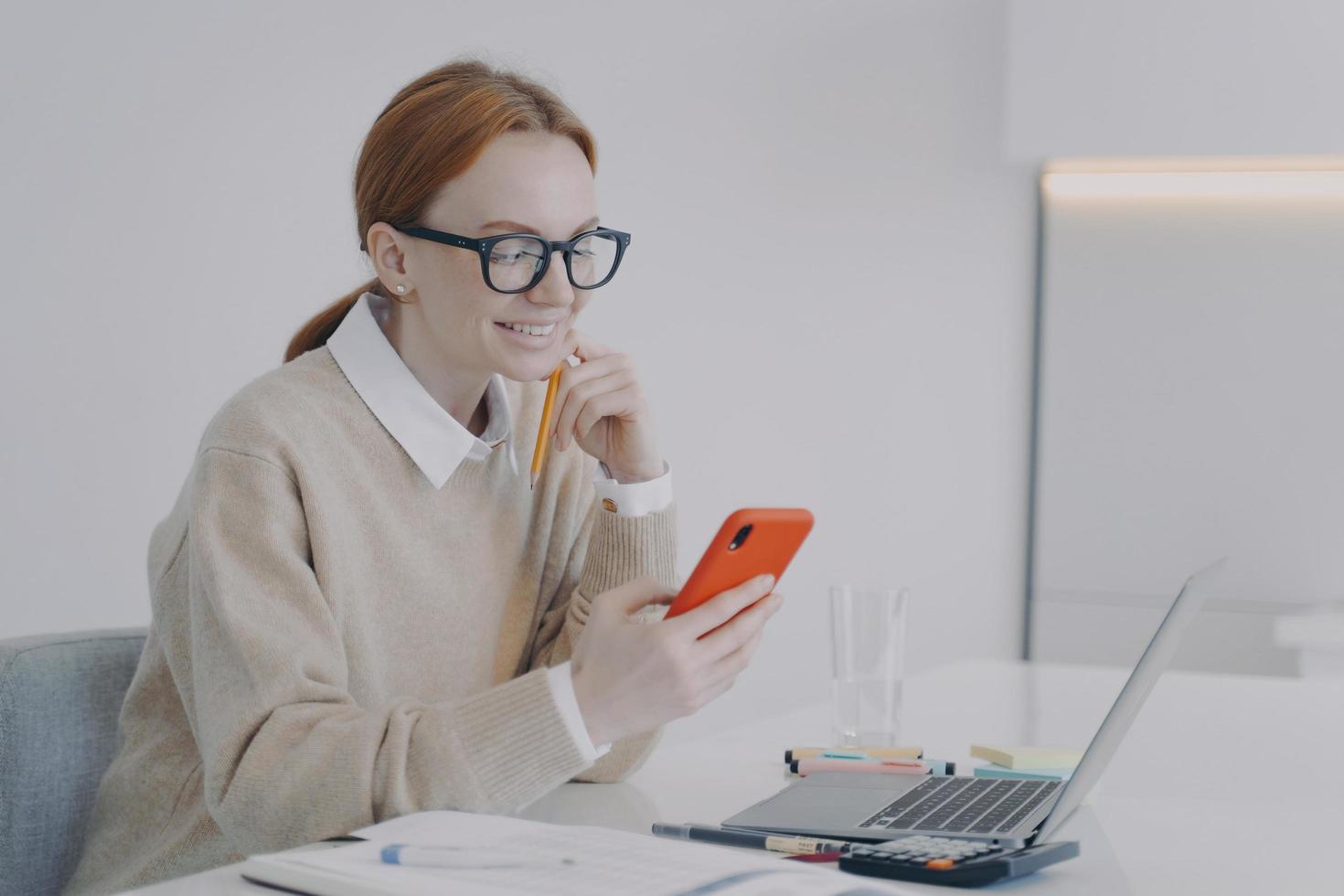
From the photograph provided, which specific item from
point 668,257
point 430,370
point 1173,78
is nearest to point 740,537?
point 430,370

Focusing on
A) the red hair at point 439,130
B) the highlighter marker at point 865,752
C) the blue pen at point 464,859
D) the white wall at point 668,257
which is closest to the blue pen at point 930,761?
the highlighter marker at point 865,752

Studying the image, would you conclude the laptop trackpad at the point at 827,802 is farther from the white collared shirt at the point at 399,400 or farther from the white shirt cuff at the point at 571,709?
the white collared shirt at the point at 399,400

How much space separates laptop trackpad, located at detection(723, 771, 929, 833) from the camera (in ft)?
3.43

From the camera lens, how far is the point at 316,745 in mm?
1052

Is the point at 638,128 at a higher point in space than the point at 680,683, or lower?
higher

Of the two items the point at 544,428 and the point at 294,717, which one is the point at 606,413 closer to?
the point at 544,428

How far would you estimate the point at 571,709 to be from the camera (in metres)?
1.08

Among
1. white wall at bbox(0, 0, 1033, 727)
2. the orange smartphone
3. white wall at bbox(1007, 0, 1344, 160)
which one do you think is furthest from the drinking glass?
white wall at bbox(1007, 0, 1344, 160)

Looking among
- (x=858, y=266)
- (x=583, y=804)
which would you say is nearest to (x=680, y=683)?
(x=583, y=804)

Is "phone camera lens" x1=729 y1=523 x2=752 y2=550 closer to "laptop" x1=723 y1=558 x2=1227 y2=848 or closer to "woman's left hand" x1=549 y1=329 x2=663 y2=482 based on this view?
"laptop" x1=723 y1=558 x2=1227 y2=848

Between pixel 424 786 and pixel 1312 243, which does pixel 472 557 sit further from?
pixel 1312 243

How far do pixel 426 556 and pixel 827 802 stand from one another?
0.48 meters

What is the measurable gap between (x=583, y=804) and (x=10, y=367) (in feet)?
4.30

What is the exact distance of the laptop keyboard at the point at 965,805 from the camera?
1031mm
